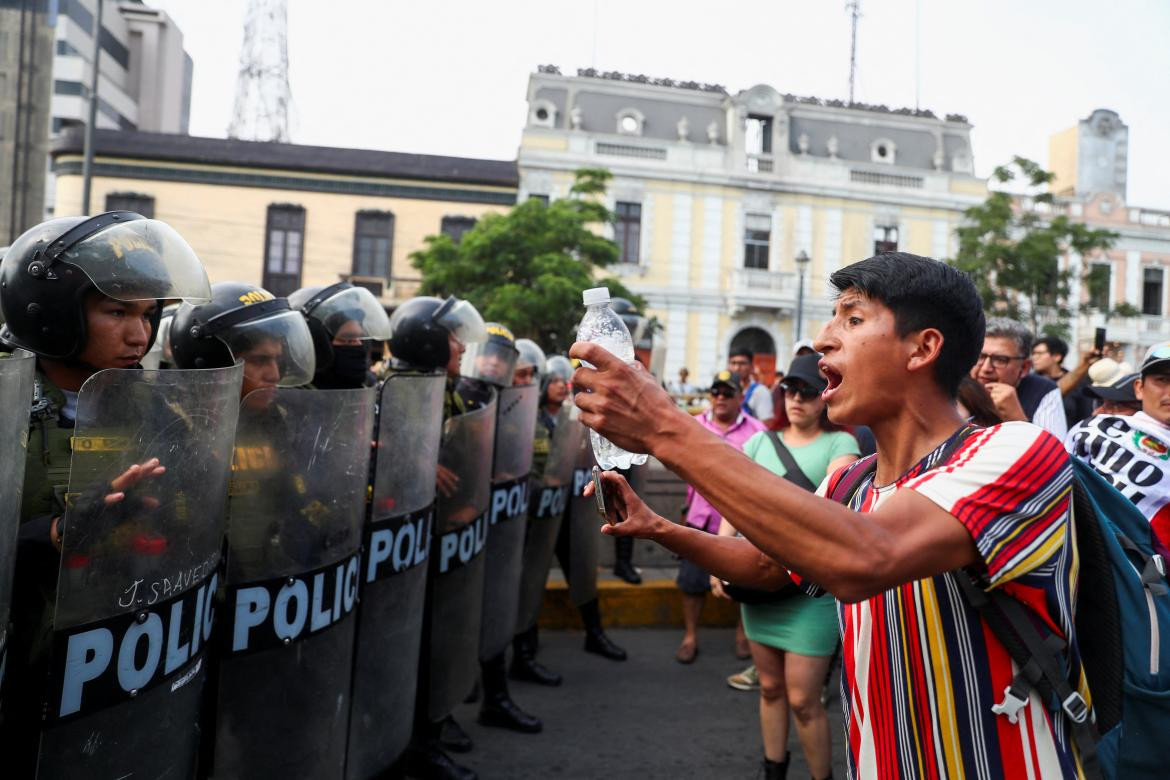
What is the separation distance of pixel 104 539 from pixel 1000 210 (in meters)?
21.1

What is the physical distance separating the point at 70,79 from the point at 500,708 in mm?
40835

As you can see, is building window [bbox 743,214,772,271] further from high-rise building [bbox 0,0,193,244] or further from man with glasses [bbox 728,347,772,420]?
man with glasses [bbox 728,347,772,420]

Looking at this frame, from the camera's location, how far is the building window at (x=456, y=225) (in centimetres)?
2542

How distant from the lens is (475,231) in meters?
19.5

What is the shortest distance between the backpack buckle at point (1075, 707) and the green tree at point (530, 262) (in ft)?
55.3

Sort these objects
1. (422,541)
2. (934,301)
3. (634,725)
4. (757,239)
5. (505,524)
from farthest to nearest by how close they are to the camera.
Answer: (757,239)
(634,725)
(505,524)
(422,541)
(934,301)

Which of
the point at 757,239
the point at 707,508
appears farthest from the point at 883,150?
the point at 707,508

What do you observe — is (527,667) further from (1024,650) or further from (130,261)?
(1024,650)

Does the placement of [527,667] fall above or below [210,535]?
below

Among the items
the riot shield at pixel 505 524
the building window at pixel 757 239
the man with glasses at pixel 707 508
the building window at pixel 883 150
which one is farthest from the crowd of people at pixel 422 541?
the building window at pixel 883 150

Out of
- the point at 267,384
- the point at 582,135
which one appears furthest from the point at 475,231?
the point at 267,384

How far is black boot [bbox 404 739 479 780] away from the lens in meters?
3.67

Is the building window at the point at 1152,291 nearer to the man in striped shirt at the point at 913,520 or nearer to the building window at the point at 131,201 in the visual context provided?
the building window at the point at 131,201

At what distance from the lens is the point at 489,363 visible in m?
5.06
